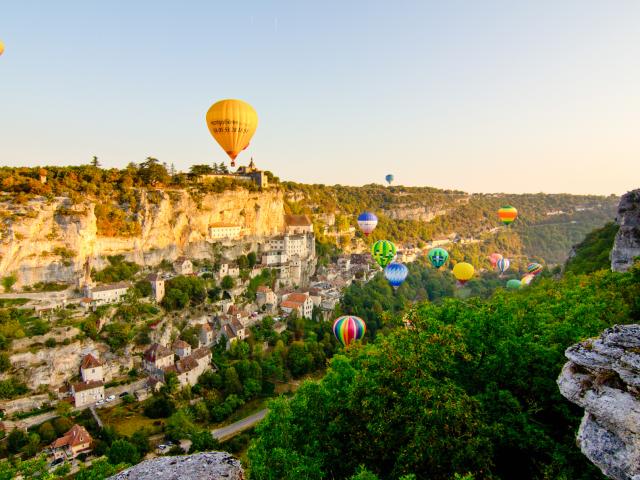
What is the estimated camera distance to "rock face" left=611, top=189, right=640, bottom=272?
14.4 meters

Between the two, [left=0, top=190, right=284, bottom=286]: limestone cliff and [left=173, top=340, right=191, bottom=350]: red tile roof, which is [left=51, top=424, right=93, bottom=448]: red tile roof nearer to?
[left=173, top=340, right=191, bottom=350]: red tile roof

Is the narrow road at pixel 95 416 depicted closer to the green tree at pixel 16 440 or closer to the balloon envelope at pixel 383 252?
the green tree at pixel 16 440

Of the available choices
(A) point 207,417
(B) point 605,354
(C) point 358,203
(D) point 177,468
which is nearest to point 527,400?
(B) point 605,354

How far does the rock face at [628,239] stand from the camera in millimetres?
14367

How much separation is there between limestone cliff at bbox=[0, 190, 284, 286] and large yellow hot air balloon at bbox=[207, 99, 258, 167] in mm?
10279

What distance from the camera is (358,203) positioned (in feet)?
232

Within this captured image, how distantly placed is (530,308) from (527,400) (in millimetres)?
2664

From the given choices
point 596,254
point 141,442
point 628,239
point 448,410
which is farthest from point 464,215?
point 448,410

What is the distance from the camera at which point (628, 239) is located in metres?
14.6

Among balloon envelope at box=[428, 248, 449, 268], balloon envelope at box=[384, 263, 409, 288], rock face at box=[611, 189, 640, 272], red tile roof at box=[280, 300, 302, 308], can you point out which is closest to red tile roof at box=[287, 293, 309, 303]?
red tile roof at box=[280, 300, 302, 308]

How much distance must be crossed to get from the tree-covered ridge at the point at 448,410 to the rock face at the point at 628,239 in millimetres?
8427

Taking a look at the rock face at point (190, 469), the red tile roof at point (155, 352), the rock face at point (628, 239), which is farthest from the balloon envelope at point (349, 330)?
the rock face at point (190, 469)

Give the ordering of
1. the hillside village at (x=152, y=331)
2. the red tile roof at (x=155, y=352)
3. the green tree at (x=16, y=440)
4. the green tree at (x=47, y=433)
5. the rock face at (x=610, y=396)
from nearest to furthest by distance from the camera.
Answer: the rock face at (x=610, y=396) → the green tree at (x=16, y=440) → the green tree at (x=47, y=433) → the hillside village at (x=152, y=331) → the red tile roof at (x=155, y=352)

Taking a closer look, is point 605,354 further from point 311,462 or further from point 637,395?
point 311,462
